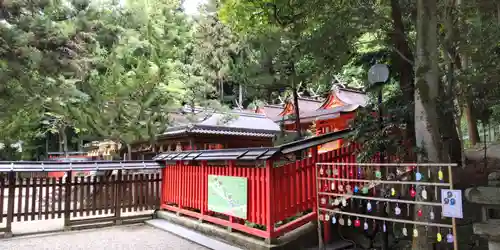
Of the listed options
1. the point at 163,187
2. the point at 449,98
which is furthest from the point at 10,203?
the point at 449,98

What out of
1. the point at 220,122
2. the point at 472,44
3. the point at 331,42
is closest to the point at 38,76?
the point at 331,42

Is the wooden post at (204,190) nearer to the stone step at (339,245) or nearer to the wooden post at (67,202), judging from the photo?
A: the stone step at (339,245)

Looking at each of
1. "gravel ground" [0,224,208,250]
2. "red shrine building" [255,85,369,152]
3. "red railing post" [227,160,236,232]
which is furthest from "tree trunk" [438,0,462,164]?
"red shrine building" [255,85,369,152]

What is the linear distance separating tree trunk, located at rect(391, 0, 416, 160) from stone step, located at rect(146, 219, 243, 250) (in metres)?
4.27

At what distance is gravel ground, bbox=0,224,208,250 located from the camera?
24.4ft

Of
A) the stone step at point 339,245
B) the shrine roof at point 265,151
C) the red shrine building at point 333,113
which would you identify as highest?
the red shrine building at point 333,113

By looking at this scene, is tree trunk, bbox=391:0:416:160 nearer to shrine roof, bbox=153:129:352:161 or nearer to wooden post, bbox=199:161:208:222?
shrine roof, bbox=153:129:352:161

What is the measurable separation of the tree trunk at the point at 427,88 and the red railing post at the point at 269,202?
2.40 m

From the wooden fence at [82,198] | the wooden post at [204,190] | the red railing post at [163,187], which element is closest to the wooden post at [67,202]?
the wooden fence at [82,198]

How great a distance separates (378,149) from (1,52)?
A: 646 centimetres

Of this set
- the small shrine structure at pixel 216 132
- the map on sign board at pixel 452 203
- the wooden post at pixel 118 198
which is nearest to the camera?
the map on sign board at pixel 452 203

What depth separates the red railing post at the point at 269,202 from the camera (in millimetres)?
6227

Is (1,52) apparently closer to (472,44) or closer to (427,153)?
(427,153)

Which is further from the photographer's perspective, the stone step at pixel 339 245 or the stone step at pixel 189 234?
the stone step at pixel 189 234
